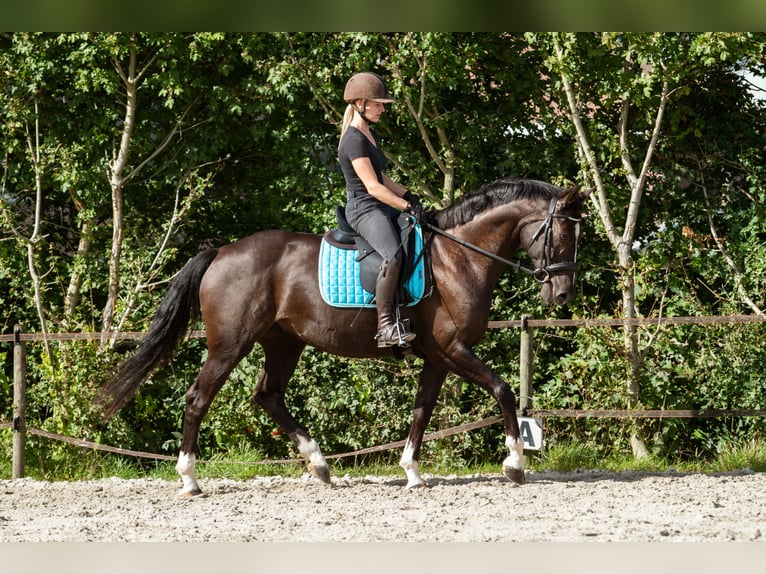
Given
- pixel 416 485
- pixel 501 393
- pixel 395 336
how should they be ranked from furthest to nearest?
pixel 416 485 < pixel 501 393 < pixel 395 336

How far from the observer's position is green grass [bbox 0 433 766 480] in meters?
7.60

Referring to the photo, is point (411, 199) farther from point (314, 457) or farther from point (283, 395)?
point (314, 457)

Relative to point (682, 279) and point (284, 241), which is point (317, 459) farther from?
point (682, 279)

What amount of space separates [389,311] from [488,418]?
7.11 ft

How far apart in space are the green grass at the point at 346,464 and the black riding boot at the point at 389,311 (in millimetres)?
1904

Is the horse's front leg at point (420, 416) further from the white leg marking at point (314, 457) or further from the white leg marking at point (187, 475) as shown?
the white leg marking at point (187, 475)

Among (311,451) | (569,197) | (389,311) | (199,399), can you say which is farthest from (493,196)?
(199,399)

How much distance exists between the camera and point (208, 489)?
6742mm

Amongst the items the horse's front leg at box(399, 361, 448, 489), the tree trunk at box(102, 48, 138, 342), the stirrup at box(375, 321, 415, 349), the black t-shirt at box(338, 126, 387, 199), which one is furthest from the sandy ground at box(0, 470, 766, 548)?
the tree trunk at box(102, 48, 138, 342)

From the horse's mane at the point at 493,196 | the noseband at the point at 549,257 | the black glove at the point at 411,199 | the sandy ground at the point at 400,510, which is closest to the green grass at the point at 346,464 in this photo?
the sandy ground at the point at 400,510

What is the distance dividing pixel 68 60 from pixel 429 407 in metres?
5.38

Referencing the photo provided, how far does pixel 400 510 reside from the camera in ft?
18.2

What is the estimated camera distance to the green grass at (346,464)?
760 cm

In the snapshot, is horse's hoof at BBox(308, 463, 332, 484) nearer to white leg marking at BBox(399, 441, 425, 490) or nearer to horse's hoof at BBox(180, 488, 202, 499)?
white leg marking at BBox(399, 441, 425, 490)
